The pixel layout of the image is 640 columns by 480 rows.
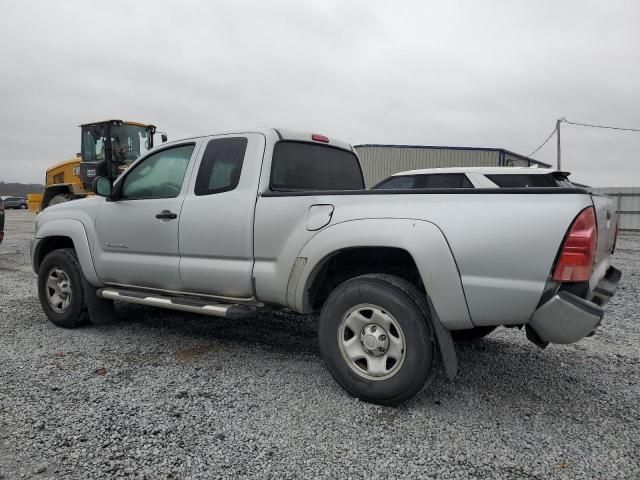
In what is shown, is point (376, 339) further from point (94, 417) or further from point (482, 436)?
point (94, 417)

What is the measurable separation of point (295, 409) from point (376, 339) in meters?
0.70

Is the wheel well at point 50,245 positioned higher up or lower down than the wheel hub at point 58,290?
higher up

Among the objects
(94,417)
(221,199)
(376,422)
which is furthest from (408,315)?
(94,417)

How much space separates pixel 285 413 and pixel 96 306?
2.80 meters

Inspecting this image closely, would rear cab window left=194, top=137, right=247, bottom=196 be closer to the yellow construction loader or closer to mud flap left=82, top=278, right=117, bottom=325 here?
mud flap left=82, top=278, right=117, bottom=325

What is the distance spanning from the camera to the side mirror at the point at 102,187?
179 inches

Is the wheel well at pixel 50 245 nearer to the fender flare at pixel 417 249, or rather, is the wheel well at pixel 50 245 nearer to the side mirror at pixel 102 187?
the side mirror at pixel 102 187

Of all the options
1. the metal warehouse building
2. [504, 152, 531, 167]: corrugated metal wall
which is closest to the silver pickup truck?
the metal warehouse building

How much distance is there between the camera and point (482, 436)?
275cm

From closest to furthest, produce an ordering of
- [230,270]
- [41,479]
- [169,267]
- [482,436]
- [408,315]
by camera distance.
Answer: [41,479] < [482,436] < [408,315] < [230,270] < [169,267]

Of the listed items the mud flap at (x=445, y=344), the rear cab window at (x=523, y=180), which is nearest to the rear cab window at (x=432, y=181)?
the rear cab window at (x=523, y=180)

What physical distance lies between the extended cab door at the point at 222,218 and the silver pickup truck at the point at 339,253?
1 cm

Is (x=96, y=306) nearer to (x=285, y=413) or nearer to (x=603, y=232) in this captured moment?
(x=285, y=413)

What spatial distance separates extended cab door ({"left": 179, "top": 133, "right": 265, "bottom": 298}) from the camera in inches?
144
